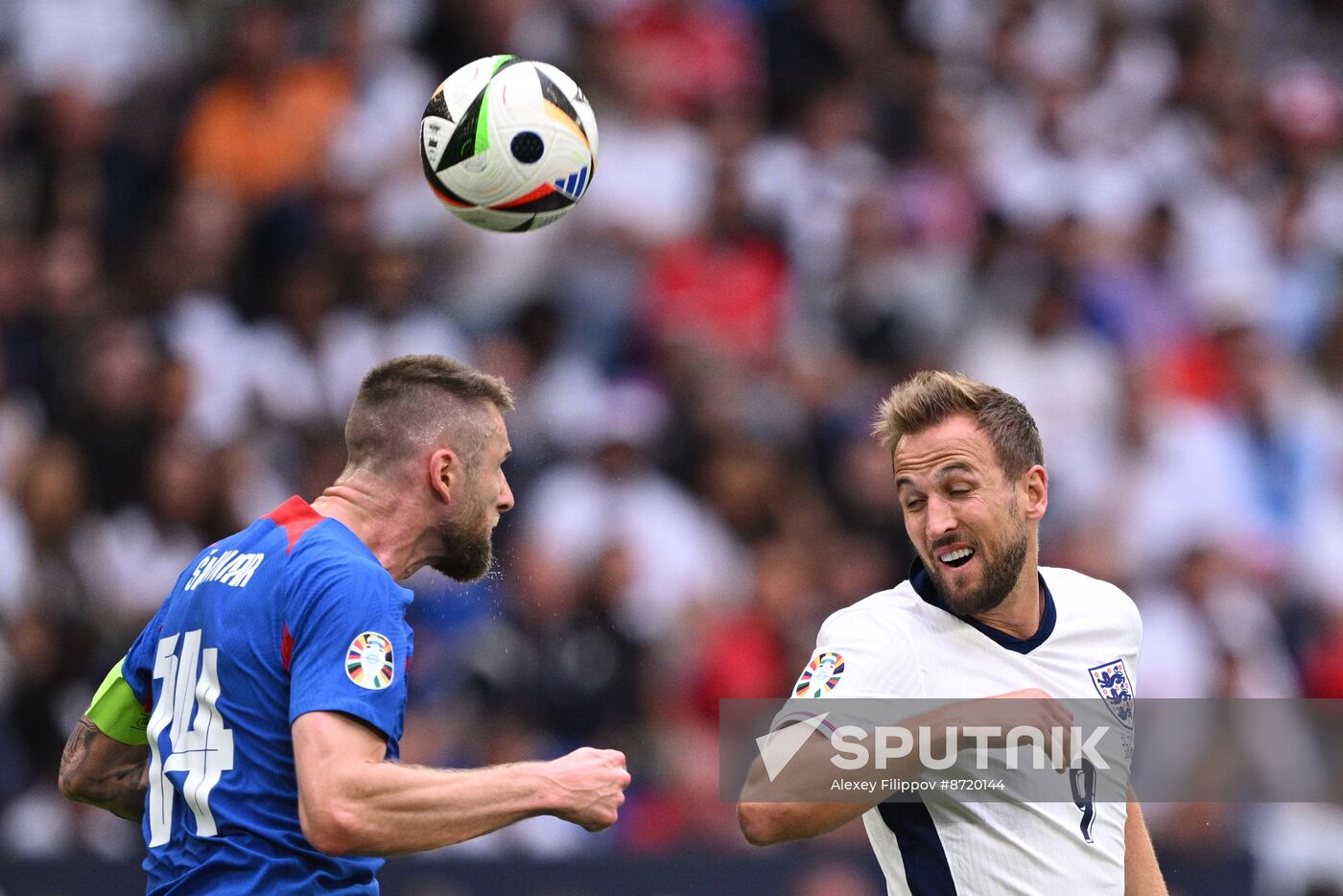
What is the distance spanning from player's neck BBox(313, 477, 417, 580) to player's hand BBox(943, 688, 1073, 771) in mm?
1487

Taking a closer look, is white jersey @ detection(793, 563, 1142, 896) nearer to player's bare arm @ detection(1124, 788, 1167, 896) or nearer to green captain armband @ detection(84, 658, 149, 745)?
player's bare arm @ detection(1124, 788, 1167, 896)

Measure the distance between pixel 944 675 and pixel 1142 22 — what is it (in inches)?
392

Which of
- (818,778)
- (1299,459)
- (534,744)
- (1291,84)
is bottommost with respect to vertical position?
(818,778)

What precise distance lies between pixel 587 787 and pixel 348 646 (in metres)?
0.66

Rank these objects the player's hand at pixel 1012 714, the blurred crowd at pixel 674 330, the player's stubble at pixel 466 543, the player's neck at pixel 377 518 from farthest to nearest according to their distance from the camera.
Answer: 1. the blurred crowd at pixel 674 330
2. the player's stubble at pixel 466 543
3. the player's neck at pixel 377 518
4. the player's hand at pixel 1012 714

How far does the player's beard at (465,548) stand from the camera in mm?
4863

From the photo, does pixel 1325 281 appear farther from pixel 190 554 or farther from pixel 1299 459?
pixel 190 554

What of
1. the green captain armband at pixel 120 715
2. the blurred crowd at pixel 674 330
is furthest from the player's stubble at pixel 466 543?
the blurred crowd at pixel 674 330

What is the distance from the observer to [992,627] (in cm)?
490

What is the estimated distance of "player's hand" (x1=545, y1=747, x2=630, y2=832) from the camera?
4273mm

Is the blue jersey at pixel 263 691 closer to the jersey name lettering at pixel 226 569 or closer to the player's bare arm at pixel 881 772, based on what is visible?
the jersey name lettering at pixel 226 569

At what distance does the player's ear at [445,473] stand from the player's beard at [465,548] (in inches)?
3.3

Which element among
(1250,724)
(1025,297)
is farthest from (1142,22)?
(1250,724)

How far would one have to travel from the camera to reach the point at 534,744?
8633 mm
